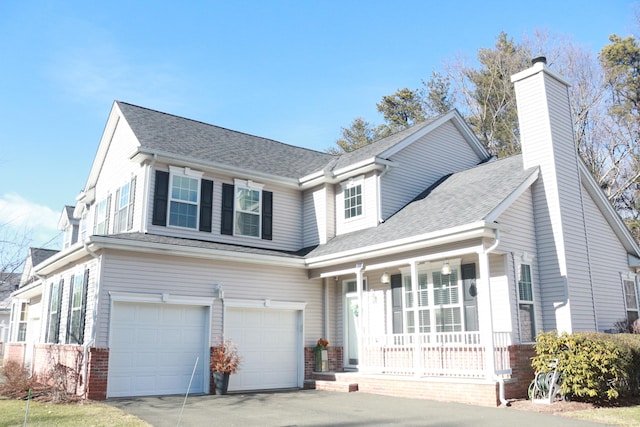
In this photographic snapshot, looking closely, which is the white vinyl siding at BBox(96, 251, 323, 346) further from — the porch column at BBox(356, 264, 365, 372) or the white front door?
the porch column at BBox(356, 264, 365, 372)

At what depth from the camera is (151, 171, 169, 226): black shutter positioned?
14641mm

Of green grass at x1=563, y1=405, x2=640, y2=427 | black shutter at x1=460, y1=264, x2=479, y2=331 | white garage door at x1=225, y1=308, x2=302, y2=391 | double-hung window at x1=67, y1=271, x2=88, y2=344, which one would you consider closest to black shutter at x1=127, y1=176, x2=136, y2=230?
double-hung window at x1=67, y1=271, x2=88, y2=344

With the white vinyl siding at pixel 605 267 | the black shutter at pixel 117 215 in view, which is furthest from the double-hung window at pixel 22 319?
the white vinyl siding at pixel 605 267

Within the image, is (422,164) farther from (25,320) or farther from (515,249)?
(25,320)

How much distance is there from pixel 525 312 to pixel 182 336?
8.11m

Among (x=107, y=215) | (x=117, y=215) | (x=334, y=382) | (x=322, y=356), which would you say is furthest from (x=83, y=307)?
(x=334, y=382)

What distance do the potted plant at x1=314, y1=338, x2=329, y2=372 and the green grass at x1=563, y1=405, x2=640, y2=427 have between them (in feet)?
22.8

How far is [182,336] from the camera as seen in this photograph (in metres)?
13.1

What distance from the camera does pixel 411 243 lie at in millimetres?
12375

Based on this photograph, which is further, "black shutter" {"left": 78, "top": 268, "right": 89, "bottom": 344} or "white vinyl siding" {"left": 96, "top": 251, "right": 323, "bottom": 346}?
"black shutter" {"left": 78, "top": 268, "right": 89, "bottom": 344}

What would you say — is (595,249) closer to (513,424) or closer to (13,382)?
(513,424)

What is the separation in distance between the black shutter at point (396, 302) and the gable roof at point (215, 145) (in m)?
5.17

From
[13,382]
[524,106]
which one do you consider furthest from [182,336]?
[524,106]

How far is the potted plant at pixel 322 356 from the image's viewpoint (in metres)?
14.9
